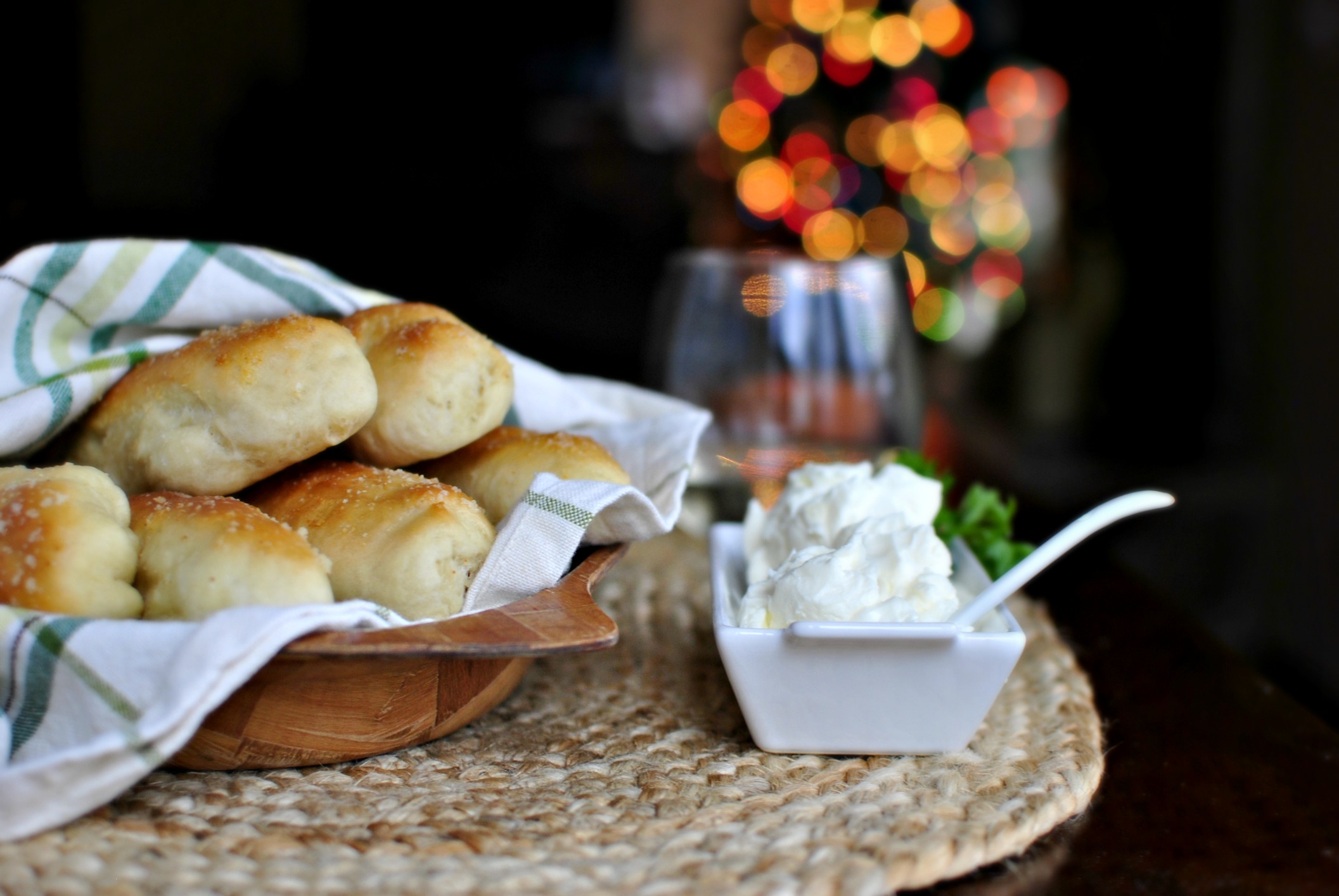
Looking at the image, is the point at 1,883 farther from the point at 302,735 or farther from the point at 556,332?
the point at 556,332

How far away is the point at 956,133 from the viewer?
3.64 metres

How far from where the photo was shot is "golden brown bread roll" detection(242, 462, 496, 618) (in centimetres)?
76

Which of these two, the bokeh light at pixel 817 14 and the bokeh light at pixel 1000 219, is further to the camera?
the bokeh light at pixel 1000 219

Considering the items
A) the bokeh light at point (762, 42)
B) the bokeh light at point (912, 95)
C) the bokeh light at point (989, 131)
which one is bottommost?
the bokeh light at point (989, 131)

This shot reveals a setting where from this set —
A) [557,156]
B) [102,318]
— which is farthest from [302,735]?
[557,156]

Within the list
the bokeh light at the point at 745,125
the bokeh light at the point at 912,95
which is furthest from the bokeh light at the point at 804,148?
the bokeh light at the point at 912,95

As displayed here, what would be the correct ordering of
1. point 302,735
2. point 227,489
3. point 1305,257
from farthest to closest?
point 1305,257, point 227,489, point 302,735

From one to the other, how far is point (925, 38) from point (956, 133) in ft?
1.11

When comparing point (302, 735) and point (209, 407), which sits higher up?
point (209, 407)

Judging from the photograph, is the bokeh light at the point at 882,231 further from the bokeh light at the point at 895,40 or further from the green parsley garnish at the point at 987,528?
the green parsley garnish at the point at 987,528

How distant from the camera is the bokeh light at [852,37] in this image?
11.4 feet

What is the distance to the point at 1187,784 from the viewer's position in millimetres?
803

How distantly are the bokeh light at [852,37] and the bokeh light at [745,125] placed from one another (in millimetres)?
363

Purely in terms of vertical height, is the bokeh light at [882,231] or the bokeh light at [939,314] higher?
the bokeh light at [882,231]
